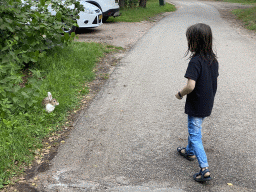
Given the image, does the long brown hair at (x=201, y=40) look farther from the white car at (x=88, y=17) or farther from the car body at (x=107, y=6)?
the car body at (x=107, y=6)

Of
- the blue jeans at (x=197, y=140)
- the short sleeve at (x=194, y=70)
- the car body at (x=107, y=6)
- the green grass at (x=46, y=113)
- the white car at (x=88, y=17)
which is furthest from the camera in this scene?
the car body at (x=107, y=6)

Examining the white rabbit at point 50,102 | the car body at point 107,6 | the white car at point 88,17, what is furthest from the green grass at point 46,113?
the car body at point 107,6

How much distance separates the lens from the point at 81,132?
13.8ft

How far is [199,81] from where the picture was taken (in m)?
2.98

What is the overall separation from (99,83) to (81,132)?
2.27 m

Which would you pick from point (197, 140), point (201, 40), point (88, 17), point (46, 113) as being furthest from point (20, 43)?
point (88, 17)

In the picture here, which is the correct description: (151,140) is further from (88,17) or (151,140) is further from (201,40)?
(88,17)

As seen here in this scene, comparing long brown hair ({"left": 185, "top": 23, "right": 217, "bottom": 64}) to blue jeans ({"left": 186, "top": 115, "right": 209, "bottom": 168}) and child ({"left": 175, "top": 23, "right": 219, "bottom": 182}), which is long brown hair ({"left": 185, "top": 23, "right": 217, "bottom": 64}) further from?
blue jeans ({"left": 186, "top": 115, "right": 209, "bottom": 168})

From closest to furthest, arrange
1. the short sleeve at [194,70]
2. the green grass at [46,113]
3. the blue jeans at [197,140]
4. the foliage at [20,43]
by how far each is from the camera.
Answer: the short sleeve at [194,70]
the blue jeans at [197,140]
the green grass at [46,113]
the foliage at [20,43]

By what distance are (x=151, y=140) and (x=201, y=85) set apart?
51.0 inches

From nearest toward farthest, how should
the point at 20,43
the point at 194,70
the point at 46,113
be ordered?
the point at 194,70 < the point at 46,113 < the point at 20,43

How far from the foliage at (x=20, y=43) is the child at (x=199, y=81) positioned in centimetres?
246

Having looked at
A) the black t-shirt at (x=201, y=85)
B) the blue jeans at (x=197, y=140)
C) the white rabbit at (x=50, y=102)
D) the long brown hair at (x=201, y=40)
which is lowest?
the white rabbit at (x=50, y=102)

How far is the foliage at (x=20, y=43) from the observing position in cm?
425
